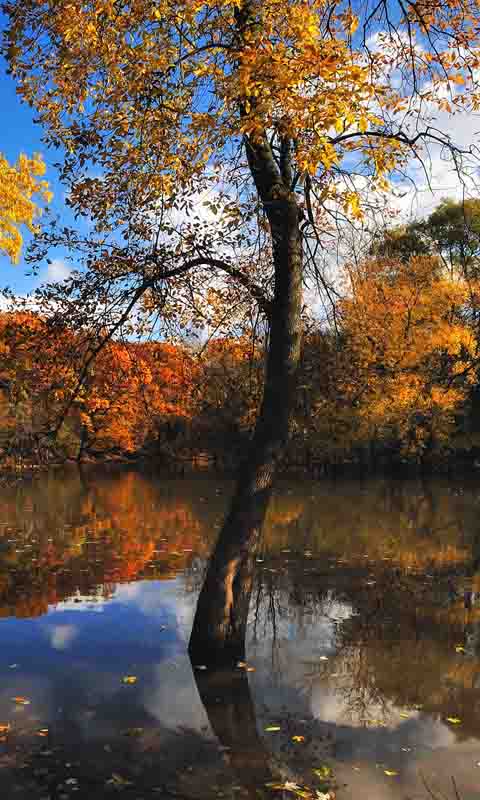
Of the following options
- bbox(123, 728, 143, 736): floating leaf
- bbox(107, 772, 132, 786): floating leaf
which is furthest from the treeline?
bbox(107, 772, 132, 786): floating leaf

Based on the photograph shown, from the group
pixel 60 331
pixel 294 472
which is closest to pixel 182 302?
pixel 60 331

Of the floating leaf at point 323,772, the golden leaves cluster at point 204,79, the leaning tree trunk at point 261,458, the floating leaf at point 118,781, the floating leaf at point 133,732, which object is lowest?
the floating leaf at point 118,781

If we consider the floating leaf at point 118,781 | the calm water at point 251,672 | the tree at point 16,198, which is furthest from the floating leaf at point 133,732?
the tree at point 16,198

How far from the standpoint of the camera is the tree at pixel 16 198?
2066 centimetres

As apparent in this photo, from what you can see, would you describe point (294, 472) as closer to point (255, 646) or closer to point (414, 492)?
point (414, 492)

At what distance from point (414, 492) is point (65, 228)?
20657mm

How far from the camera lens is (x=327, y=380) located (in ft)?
32.5

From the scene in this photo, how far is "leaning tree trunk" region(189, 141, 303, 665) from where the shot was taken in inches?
307

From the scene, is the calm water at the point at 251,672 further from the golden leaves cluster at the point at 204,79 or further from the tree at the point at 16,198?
the tree at the point at 16,198

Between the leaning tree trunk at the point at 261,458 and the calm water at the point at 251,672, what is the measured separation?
0.47m

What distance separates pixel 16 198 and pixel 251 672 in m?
17.2

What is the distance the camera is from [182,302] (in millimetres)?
9180

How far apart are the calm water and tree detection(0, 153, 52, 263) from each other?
907 cm

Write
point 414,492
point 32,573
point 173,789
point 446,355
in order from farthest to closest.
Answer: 1. point 446,355
2. point 414,492
3. point 32,573
4. point 173,789
